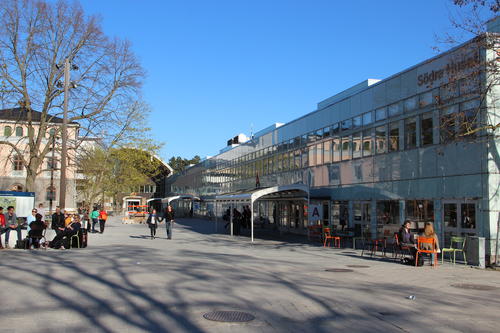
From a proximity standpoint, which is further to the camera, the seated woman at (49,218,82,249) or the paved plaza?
the seated woman at (49,218,82,249)

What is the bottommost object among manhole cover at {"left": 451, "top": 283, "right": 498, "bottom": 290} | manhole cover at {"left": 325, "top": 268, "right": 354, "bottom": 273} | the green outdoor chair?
manhole cover at {"left": 451, "top": 283, "right": 498, "bottom": 290}

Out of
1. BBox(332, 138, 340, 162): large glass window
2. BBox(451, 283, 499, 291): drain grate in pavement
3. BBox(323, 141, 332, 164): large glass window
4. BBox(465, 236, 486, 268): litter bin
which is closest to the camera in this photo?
BBox(451, 283, 499, 291): drain grate in pavement

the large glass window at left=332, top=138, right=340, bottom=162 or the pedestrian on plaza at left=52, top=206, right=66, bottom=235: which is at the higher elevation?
the large glass window at left=332, top=138, right=340, bottom=162

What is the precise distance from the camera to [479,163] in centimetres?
1733

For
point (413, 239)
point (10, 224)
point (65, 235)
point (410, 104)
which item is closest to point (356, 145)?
point (410, 104)

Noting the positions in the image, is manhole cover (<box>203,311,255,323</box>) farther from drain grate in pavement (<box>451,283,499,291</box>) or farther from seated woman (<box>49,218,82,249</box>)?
seated woman (<box>49,218,82,249</box>)

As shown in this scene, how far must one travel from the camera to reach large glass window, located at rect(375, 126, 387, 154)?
23188 millimetres

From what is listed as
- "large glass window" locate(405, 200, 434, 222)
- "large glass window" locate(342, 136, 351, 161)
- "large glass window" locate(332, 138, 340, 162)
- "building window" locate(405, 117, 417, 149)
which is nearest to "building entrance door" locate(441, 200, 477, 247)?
"large glass window" locate(405, 200, 434, 222)

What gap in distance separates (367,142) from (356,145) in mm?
1111

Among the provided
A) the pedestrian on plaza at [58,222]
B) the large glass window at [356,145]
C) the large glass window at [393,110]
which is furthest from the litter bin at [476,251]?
the pedestrian on plaza at [58,222]

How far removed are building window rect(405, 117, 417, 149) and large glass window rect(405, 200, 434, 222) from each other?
2.32 m

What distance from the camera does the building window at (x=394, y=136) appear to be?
2216 cm

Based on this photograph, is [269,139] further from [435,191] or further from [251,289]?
[251,289]

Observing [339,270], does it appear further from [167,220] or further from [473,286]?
[167,220]
